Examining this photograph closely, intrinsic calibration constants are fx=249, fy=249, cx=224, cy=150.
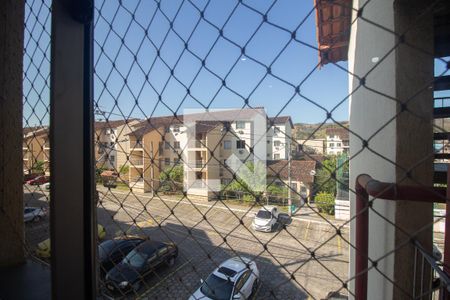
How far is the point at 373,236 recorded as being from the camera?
2.81 feet

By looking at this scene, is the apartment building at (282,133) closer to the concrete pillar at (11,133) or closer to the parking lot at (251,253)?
the concrete pillar at (11,133)

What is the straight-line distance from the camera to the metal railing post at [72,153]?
0.45m

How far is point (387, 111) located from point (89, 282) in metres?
0.84

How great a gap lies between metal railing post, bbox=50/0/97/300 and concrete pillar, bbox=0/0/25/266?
1.52ft

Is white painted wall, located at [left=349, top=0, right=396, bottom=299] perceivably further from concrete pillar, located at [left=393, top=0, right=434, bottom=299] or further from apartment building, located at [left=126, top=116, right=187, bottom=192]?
apartment building, located at [left=126, top=116, right=187, bottom=192]

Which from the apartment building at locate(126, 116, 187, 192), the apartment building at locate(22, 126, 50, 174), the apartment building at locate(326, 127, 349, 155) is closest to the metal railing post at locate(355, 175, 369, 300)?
the apartment building at locate(326, 127, 349, 155)

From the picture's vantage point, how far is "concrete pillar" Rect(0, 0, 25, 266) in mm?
754

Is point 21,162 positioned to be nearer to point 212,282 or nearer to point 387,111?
point 387,111

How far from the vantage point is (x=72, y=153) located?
0.47 meters

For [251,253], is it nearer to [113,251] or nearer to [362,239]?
[113,251]

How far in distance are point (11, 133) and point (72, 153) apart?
481 millimetres

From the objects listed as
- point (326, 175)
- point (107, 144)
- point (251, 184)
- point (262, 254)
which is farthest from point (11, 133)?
point (262, 254)

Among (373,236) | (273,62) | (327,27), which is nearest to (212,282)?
(373,236)

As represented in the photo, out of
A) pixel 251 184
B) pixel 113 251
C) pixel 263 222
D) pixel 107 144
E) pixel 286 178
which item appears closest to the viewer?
pixel 107 144
